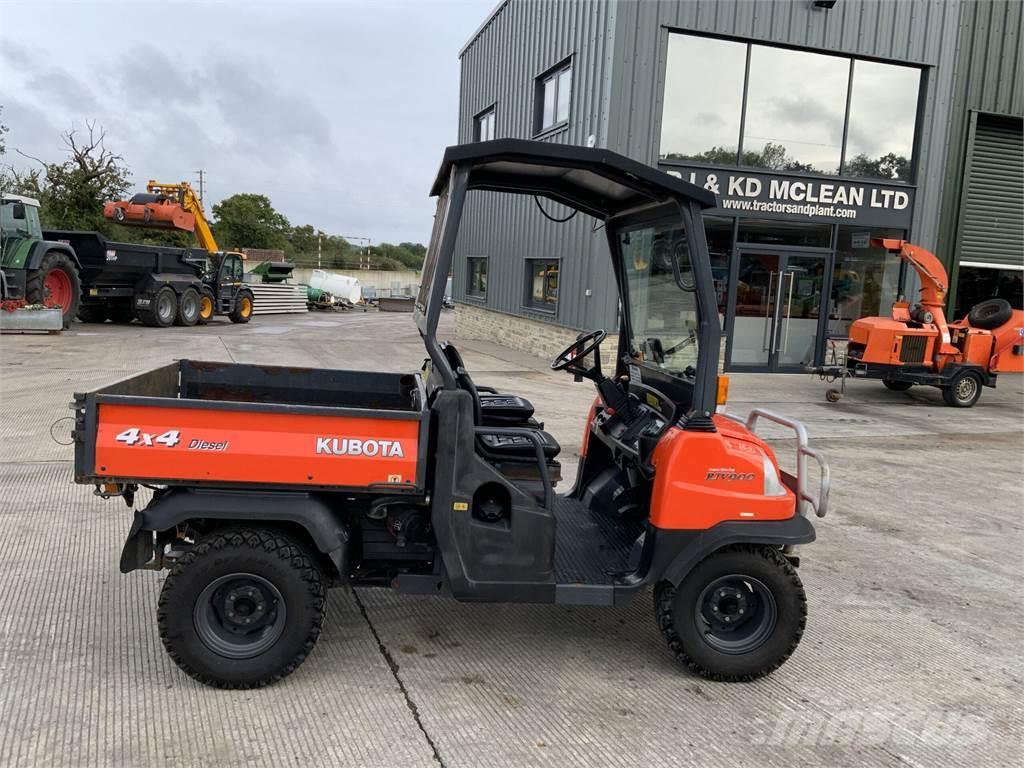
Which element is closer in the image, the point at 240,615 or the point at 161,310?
the point at 240,615

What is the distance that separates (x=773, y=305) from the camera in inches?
586

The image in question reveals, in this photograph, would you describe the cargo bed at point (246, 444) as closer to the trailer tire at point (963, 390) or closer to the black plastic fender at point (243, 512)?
the black plastic fender at point (243, 512)

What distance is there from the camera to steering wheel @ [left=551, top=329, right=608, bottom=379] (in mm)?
4418

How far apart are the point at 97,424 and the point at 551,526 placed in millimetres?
1861

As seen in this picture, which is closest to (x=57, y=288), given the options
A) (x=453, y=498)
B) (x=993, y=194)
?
(x=453, y=498)

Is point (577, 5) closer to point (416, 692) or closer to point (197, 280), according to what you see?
point (197, 280)

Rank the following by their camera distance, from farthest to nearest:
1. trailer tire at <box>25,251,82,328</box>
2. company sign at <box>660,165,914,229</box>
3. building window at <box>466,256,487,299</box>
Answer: building window at <box>466,256,487,299</box>, trailer tire at <box>25,251,82,328</box>, company sign at <box>660,165,914,229</box>

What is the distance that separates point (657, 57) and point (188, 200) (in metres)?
14.1

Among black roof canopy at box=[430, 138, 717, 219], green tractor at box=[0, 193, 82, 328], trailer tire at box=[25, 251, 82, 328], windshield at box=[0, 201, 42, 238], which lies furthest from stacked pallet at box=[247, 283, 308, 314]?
black roof canopy at box=[430, 138, 717, 219]

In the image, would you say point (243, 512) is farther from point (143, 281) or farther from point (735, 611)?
point (143, 281)

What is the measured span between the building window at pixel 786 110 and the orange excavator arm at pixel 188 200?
14.0 m

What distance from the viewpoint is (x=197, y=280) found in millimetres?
20078

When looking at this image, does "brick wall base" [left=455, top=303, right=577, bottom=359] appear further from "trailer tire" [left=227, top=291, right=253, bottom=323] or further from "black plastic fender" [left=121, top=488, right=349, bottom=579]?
"black plastic fender" [left=121, top=488, right=349, bottom=579]

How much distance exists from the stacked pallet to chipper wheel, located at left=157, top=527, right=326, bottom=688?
2452 centimetres
